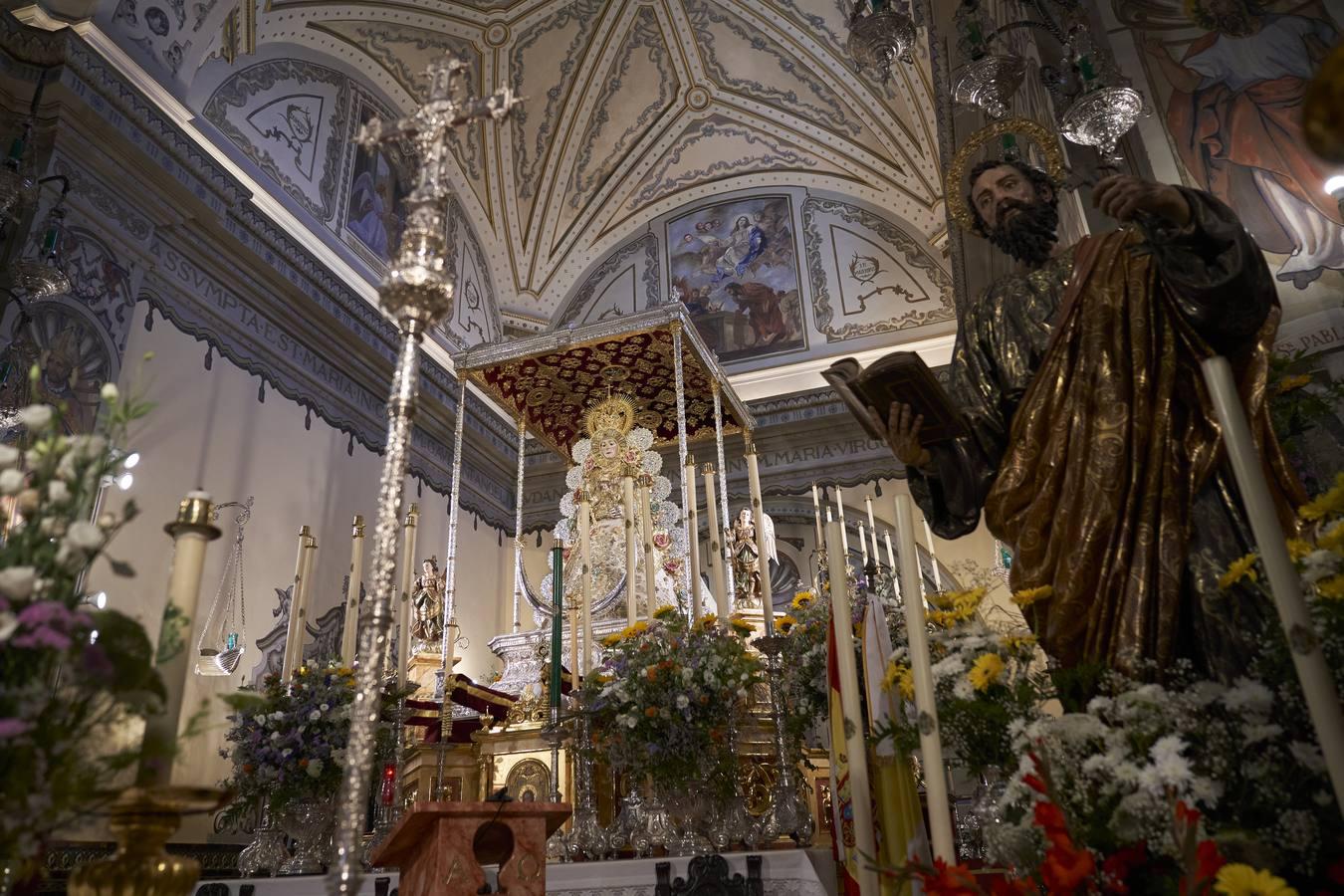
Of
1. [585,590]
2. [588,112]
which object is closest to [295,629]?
[585,590]

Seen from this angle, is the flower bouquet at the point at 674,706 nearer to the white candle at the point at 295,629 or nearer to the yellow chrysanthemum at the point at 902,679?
the yellow chrysanthemum at the point at 902,679

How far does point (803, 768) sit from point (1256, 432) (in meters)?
2.74

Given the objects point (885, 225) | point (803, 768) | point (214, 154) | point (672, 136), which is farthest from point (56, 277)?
point (885, 225)

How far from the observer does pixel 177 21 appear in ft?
22.9

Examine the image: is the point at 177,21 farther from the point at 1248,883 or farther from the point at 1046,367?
the point at 1248,883

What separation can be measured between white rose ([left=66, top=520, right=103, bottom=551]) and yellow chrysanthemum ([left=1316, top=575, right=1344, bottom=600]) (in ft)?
5.42

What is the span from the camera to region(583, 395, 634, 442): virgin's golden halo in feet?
26.1

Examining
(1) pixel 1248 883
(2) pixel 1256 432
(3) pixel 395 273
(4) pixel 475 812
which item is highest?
(3) pixel 395 273

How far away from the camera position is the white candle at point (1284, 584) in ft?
3.77

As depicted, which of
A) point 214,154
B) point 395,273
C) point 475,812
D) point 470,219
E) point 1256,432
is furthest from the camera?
point 470,219

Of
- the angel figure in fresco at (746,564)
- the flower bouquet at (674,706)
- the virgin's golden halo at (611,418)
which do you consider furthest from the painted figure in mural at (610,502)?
the flower bouquet at (674,706)

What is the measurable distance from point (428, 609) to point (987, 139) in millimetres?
6810

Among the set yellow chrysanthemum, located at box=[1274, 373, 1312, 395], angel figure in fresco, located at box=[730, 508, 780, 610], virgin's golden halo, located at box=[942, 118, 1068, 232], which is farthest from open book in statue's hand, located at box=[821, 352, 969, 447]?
angel figure in fresco, located at box=[730, 508, 780, 610]

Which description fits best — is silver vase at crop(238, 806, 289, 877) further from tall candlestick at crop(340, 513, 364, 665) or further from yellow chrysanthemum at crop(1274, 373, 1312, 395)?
yellow chrysanthemum at crop(1274, 373, 1312, 395)
